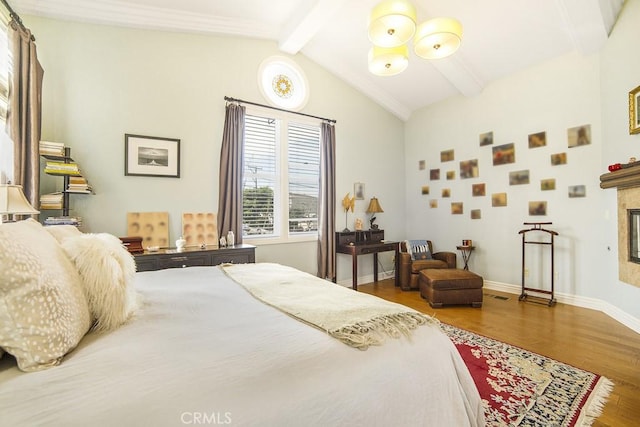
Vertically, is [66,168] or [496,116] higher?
[496,116]

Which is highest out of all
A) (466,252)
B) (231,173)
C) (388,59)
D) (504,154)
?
(388,59)

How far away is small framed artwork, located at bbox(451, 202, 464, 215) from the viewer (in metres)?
4.77

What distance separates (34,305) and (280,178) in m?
3.50

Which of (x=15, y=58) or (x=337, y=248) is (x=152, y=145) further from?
(x=337, y=248)

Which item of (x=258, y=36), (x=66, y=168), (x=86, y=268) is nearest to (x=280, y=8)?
(x=258, y=36)

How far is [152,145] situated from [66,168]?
82cm

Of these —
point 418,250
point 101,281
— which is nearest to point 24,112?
point 101,281

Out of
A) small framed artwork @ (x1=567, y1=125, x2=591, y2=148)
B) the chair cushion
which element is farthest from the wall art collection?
the chair cushion

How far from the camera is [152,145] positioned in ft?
10.6

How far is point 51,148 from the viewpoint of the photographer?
2.60m

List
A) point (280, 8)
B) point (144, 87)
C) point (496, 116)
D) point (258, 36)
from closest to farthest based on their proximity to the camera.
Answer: point (144, 87) < point (280, 8) < point (258, 36) < point (496, 116)

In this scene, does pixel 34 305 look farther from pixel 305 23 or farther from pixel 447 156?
pixel 447 156

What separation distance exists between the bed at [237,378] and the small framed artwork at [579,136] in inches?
149

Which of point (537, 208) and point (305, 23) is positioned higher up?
point (305, 23)
